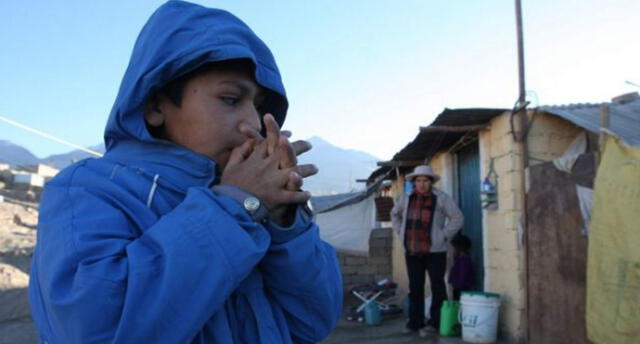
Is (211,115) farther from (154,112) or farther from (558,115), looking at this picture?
(558,115)

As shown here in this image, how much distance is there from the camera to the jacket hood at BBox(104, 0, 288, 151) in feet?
3.38

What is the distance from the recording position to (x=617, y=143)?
12.9 ft

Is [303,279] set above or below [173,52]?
below

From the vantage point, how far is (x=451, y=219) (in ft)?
22.1

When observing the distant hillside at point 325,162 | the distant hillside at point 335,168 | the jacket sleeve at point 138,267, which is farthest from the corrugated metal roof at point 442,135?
the distant hillside at point 335,168

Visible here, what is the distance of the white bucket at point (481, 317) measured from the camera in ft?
19.4

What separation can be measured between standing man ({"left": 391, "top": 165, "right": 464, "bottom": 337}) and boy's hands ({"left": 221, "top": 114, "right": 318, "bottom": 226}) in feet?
19.8

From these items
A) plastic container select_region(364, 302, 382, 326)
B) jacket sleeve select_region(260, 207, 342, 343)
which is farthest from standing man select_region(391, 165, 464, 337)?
jacket sleeve select_region(260, 207, 342, 343)

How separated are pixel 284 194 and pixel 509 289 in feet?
18.7

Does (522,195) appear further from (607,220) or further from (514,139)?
(607,220)

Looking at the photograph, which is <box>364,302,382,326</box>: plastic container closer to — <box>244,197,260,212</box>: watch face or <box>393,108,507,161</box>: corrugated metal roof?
<box>393,108,507,161</box>: corrugated metal roof

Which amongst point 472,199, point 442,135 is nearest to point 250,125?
point 442,135

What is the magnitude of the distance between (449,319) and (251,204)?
6.20 m

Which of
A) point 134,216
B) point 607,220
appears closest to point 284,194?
point 134,216
